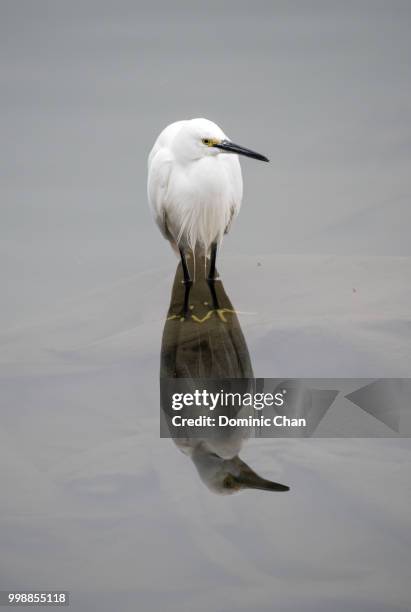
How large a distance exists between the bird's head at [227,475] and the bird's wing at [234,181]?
1.17 metres

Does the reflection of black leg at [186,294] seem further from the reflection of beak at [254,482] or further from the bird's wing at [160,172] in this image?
the reflection of beak at [254,482]

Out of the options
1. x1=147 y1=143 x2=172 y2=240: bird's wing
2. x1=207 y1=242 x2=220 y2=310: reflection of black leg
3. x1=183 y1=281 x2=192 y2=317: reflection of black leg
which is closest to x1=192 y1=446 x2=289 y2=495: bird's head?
x1=183 y1=281 x2=192 y2=317: reflection of black leg

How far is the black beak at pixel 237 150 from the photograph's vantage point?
3.18 m

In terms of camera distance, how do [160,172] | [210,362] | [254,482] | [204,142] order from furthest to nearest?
1. [160,172]
2. [204,142]
3. [210,362]
4. [254,482]

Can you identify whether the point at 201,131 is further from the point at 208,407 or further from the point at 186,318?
the point at 208,407

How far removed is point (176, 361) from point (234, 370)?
0.71ft

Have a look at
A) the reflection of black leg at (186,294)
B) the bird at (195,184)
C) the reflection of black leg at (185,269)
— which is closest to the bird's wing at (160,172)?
the bird at (195,184)

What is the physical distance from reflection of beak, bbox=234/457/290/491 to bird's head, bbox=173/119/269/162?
1140mm

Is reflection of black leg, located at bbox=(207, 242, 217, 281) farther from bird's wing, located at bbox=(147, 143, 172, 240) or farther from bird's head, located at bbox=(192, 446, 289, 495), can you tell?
bird's head, located at bbox=(192, 446, 289, 495)

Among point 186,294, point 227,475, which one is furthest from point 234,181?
point 227,475

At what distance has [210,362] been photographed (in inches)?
123

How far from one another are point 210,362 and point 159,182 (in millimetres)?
757

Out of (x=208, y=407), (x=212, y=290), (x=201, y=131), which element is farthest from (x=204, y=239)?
(x=208, y=407)

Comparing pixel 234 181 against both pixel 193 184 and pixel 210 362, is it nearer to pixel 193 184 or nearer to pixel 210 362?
pixel 193 184
